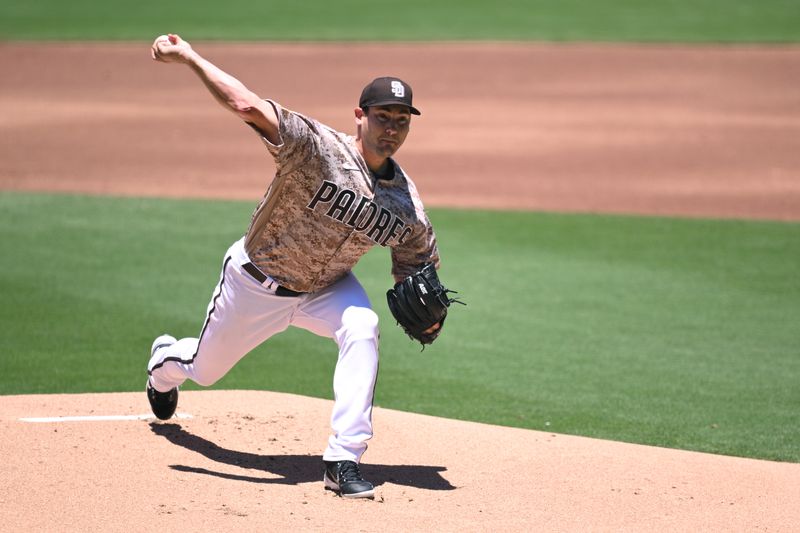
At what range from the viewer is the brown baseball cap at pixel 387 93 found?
5.14 metres

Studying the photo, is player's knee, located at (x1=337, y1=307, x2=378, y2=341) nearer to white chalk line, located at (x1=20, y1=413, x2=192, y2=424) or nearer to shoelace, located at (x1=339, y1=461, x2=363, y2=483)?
shoelace, located at (x1=339, y1=461, x2=363, y2=483)

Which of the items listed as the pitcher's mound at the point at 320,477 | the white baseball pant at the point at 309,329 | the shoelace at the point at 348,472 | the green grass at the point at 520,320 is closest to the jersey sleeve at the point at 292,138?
the white baseball pant at the point at 309,329

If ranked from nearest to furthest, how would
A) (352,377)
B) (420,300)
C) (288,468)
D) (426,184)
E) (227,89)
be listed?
(227,89)
(352,377)
(420,300)
(288,468)
(426,184)

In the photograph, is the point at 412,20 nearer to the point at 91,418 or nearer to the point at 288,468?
the point at 91,418

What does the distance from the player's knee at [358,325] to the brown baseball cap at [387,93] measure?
0.95 metres

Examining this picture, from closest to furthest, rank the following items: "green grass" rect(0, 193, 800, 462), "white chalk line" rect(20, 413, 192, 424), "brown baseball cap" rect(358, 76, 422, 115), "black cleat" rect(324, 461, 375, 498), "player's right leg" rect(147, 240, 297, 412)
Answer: "black cleat" rect(324, 461, 375, 498) → "brown baseball cap" rect(358, 76, 422, 115) → "player's right leg" rect(147, 240, 297, 412) → "white chalk line" rect(20, 413, 192, 424) → "green grass" rect(0, 193, 800, 462)

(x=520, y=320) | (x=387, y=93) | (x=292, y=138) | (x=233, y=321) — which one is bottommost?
(x=520, y=320)

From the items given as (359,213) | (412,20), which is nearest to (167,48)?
(359,213)

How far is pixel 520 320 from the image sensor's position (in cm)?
939

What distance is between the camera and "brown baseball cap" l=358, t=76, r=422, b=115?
5.14 meters

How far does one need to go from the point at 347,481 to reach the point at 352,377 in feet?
1.51

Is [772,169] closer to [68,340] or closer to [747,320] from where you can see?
[747,320]

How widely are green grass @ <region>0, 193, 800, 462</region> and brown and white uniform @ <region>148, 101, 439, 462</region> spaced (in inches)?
76.9

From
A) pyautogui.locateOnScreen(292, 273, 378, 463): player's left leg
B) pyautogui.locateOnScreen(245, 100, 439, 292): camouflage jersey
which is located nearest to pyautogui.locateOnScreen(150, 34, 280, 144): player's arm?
pyautogui.locateOnScreen(245, 100, 439, 292): camouflage jersey
